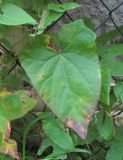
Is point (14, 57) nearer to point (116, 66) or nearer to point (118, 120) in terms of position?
point (116, 66)

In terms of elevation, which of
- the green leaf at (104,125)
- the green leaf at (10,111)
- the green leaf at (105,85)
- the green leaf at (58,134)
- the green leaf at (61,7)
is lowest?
the green leaf at (104,125)

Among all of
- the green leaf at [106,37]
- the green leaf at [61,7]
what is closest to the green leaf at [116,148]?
the green leaf at [106,37]

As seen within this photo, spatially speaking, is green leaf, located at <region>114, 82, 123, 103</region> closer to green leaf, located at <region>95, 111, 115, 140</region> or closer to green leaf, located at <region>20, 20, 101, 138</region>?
green leaf, located at <region>95, 111, 115, 140</region>

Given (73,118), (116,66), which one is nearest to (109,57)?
(116,66)

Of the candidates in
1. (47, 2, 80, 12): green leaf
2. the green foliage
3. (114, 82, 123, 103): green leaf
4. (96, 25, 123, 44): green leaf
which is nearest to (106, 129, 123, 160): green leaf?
the green foliage

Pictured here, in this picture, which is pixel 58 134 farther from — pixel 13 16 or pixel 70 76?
pixel 13 16

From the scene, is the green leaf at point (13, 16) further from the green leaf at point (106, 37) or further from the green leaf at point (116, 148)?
the green leaf at point (116, 148)

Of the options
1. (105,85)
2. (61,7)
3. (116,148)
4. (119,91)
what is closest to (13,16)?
(61,7)
